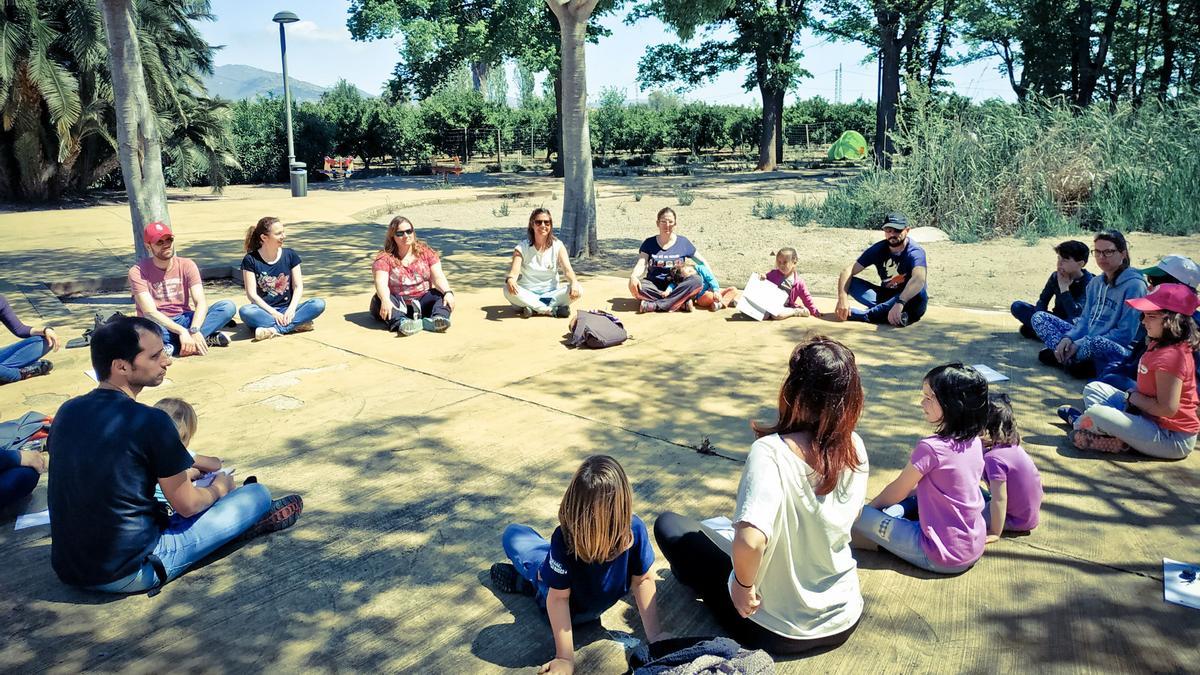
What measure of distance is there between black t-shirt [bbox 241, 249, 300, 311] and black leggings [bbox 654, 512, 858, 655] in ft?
17.5

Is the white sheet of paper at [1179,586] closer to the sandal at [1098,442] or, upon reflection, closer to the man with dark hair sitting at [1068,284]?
the sandal at [1098,442]

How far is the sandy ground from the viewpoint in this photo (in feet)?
9.87

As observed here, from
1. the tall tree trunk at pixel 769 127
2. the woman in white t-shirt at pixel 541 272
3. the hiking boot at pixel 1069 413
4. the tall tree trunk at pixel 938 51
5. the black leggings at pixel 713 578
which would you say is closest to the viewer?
the black leggings at pixel 713 578

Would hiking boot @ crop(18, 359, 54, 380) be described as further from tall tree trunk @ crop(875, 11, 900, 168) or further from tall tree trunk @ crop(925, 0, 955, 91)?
tall tree trunk @ crop(925, 0, 955, 91)

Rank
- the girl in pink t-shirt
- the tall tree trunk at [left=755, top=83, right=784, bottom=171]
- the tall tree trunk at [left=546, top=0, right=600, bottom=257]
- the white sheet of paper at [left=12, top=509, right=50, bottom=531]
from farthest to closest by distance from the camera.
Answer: the tall tree trunk at [left=755, top=83, right=784, bottom=171]
the tall tree trunk at [left=546, top=0, right=600, bottom=257]
the white sheet of paper at [left=12, top=509, right=50, bottom=531]
the girl in pink t-shirt

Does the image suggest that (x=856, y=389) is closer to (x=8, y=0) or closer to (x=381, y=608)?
(x=381, y=608)

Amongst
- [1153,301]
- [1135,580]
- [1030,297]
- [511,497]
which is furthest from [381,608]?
[1030,297]

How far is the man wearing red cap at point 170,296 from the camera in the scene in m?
6.59

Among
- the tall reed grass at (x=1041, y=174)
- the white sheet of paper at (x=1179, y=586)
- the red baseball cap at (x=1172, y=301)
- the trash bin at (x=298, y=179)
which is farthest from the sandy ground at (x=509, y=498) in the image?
the trash bin at (x=298, y=179)

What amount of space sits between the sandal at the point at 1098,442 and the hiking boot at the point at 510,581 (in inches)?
132

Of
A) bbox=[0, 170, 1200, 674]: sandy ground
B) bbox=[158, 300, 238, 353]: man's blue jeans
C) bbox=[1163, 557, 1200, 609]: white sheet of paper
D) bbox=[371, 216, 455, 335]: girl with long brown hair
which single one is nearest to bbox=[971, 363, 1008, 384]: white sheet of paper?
bbox=[0, 170, 1200, 674]: sandy ground

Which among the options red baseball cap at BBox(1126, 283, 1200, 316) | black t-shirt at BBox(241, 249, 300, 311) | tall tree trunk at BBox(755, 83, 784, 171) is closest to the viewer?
red baseball cap at BBox(1126, 283, 1200, 316)

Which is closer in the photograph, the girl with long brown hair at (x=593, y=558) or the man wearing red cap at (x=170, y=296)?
the girl with long brown hair at (x=593, y=558)

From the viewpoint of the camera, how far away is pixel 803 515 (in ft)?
8.73
